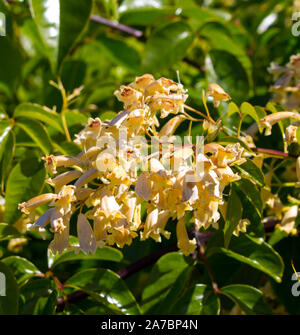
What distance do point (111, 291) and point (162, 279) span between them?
0.16m

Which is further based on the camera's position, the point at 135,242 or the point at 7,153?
the point at 135,242

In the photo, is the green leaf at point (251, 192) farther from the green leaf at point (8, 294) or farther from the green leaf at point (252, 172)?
the green leaf at point (8, 294)

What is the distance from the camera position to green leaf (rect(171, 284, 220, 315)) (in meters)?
1.38

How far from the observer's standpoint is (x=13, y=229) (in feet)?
4.41

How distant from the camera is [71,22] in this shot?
155 centimetres

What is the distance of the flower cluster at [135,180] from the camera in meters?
1.03

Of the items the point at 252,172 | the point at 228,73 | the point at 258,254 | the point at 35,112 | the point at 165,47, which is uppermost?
the point at 165,47

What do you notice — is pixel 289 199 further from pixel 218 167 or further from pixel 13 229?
pixel 13 229

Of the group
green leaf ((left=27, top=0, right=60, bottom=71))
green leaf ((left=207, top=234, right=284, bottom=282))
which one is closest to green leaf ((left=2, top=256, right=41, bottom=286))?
green leaf ((left=207, top=234, right=284, bottom=282))

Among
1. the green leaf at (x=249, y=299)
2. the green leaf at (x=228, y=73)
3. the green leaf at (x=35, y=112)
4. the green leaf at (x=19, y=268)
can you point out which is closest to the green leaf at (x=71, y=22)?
the green leaf at (x=35, y=112)

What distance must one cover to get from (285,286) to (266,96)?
0.70 meters

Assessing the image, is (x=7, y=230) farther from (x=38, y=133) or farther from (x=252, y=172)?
(x=252, y=172)

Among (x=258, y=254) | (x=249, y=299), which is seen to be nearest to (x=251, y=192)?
(x=258, y=254)
